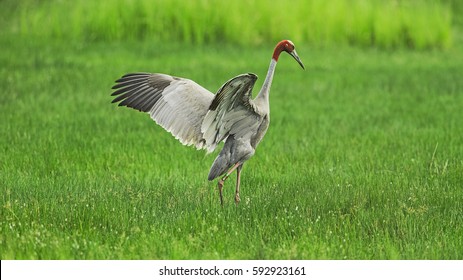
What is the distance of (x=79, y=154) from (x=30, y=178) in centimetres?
127

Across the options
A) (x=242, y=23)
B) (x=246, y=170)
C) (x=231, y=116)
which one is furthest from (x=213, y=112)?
(x=242, y=23)

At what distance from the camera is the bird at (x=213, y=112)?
765 centimetres

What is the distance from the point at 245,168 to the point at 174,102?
5.82 ft

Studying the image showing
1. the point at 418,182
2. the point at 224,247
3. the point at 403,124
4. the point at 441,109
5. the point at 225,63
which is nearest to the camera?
the point at 224,247

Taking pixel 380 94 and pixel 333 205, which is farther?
pixel 380 94

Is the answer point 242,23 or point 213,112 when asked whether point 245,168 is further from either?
point 242,23

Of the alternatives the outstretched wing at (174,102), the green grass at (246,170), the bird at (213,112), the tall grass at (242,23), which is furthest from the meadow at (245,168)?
the tall grass at (242,23)

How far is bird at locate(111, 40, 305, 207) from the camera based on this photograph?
7652 millimetres

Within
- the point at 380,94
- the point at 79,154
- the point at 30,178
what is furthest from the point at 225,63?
the point at 30,178

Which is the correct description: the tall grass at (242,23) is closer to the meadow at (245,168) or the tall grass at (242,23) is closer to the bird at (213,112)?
the meadow at (245,168)

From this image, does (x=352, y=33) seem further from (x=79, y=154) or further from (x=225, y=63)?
(x=79, y=154)

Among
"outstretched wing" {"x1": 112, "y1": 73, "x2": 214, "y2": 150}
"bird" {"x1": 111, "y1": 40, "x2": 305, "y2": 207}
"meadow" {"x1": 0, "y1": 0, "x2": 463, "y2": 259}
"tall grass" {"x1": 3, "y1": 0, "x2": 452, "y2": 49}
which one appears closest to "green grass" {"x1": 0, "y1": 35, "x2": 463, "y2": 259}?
"meadow" {"x1": 0, "y1": 0, "x2": 463, "y2": 259}

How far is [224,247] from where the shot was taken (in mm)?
6871

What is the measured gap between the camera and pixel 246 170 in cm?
964
